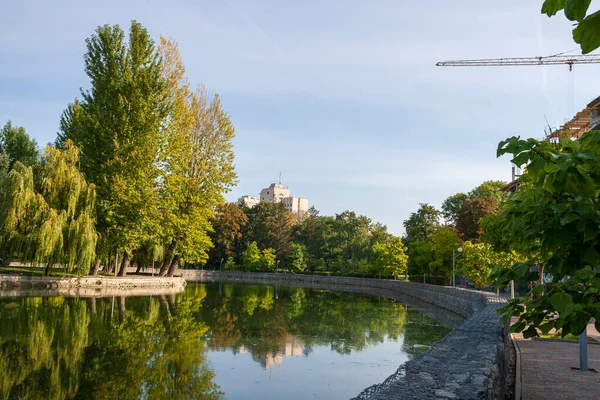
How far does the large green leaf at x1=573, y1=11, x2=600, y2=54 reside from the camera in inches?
72.6

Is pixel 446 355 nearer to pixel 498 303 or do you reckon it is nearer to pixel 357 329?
pixel 357 329

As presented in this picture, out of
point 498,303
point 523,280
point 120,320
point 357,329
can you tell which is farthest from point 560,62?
point 523,280

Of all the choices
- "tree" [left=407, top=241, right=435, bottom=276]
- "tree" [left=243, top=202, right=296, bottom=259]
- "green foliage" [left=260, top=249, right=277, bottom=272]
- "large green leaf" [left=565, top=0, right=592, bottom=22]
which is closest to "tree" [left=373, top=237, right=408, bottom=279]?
"tree" [left=407, top=241, right=435, bottom=276]

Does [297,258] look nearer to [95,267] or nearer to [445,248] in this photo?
[445,248]

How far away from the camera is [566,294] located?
10.7 feet

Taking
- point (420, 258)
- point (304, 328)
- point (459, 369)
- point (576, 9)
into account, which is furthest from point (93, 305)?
point (420, 258)

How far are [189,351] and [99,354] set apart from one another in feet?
7.67

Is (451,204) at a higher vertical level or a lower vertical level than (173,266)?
higher

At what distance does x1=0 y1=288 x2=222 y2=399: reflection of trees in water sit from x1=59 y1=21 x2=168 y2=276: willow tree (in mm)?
12910

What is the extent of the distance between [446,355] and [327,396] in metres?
2.82

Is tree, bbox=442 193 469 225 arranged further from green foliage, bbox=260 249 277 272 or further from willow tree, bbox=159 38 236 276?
willow tree, bbox=159 38 236 276

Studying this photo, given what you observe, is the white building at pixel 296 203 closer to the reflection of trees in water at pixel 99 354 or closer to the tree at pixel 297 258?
the tree at pixel 297 258

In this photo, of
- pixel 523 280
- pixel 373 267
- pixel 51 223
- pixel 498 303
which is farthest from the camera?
pixel 373 267

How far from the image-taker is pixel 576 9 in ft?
6.34
